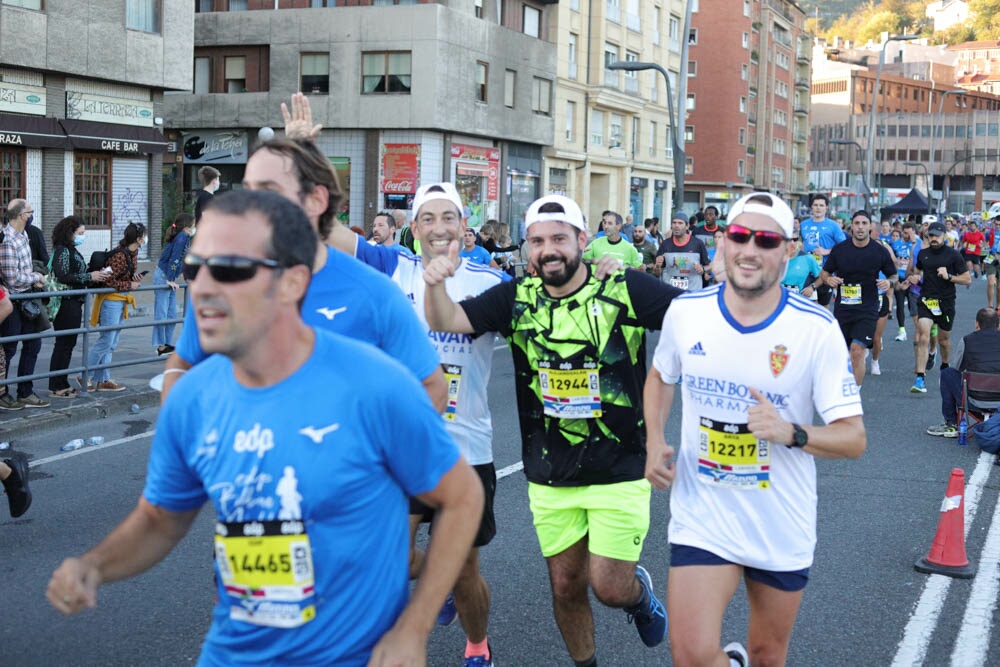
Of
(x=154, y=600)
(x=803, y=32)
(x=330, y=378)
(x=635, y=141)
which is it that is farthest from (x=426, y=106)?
(x=803, y=32)

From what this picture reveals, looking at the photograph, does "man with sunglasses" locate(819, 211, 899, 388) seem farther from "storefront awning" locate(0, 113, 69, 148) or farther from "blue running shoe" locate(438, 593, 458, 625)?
"storefront awning" locate(0, 113, 69, 148)

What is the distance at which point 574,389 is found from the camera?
466cm

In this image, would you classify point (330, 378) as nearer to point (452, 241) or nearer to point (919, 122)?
point (452, 241)

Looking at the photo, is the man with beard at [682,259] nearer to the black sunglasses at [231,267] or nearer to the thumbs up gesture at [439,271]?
the thumbs up gesture at [439,271]

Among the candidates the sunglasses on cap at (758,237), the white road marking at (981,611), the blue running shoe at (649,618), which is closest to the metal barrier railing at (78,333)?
the blue running shoe at (649,618)

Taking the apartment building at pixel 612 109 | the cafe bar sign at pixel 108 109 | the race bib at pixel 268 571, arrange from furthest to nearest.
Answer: the apartment building at pixel 612 109, the cafe bar sign at pixel 108 109, the race bib at pixel 268 571

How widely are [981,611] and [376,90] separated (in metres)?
35.0

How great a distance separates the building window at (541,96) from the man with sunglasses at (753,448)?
41.7 meters

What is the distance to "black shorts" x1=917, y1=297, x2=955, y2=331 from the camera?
14891 mm

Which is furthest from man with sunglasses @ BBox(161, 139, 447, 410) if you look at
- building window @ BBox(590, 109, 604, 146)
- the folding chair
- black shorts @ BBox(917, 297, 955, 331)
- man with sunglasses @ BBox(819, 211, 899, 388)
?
building window @ BBox(590, 109, 604, 146)

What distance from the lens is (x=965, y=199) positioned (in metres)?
138

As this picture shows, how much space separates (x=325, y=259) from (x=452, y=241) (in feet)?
6.08

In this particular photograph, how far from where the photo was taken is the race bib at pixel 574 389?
4660mm

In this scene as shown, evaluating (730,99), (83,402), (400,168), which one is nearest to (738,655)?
(83,402)
